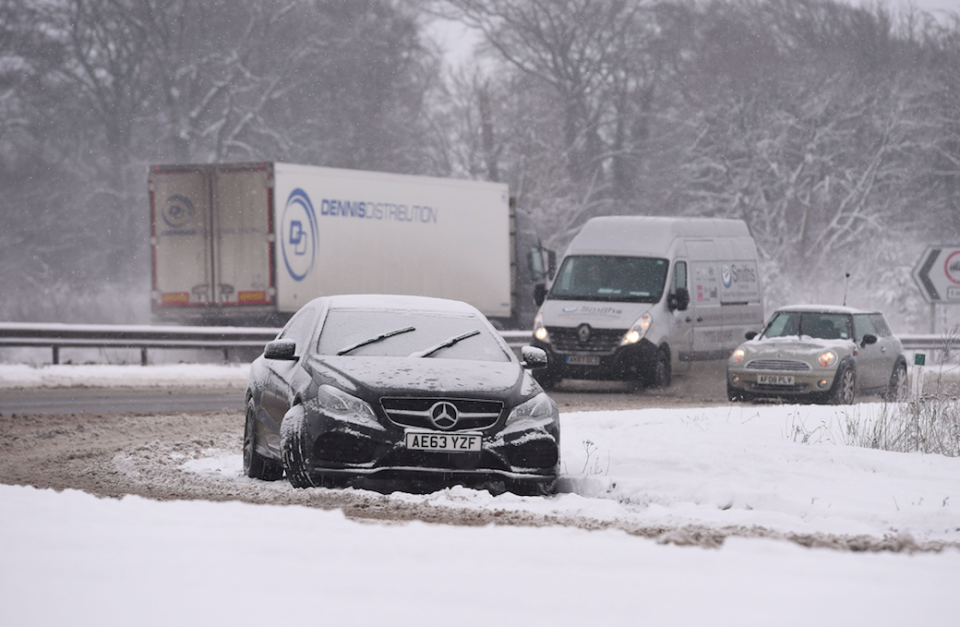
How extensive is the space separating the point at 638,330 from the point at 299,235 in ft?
28.5

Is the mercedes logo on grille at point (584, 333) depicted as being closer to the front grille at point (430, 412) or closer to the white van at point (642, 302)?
the white van at point (642, 302)

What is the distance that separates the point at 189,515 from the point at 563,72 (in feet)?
146

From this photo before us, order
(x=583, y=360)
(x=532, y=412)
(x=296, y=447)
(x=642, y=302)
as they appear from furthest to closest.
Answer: (x=642, y=302)
(x=583, y=360)
(x=532, y=412)
(x=296, y=447)

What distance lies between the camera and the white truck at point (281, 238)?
24.4 metres

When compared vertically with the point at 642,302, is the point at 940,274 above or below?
above

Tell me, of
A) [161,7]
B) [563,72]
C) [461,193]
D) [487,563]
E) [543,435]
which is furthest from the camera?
[563,72]

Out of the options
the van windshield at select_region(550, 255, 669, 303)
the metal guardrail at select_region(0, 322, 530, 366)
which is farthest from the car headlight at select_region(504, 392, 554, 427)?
the metal guardrail at select_region(0, 322, 530, 366)

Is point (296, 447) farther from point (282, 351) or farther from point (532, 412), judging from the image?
point (532, 412)

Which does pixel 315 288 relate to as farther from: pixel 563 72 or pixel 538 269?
pixel 563 72

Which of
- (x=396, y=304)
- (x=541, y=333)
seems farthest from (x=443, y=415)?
(x=541, y=333)

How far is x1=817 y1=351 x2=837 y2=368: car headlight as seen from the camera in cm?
1692

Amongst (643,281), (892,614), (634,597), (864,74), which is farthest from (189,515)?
(864,74)

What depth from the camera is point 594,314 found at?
1903cm

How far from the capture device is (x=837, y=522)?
22.9ft
